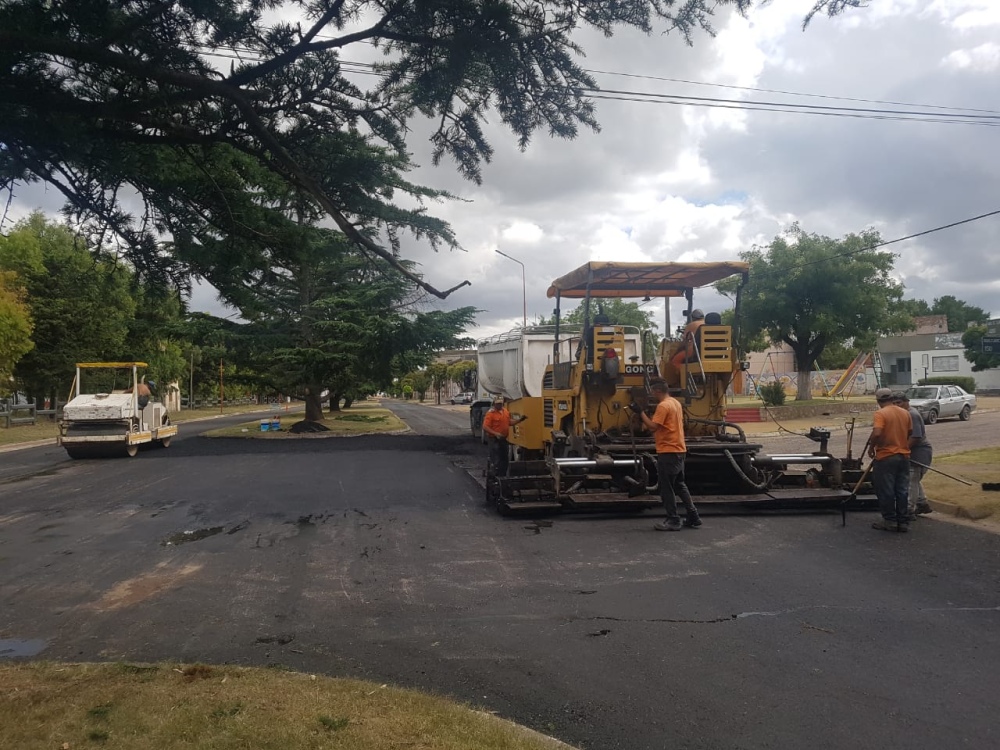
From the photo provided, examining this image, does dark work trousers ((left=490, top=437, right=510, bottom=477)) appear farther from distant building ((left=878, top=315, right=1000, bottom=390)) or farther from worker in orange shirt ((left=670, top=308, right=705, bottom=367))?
distant building ((left=878, top=315, right=1000, bottom=390))

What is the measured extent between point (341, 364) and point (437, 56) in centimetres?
2312

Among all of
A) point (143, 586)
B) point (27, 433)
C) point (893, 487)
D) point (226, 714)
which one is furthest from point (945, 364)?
point (226, 714)

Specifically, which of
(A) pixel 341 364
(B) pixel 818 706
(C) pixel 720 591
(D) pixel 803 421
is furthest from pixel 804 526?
(D) pixel 803 421

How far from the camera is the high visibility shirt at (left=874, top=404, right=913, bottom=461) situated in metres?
8.48

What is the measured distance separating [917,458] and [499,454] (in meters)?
5.69

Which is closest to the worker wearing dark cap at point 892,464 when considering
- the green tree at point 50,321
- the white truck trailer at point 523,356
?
the white truck trailer at point 523,356

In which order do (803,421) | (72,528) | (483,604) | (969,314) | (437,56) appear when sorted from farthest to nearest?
(969,314) → (803,421) → (72,528) → (483,604) → (437,56)

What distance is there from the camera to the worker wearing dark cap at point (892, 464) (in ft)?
27.8

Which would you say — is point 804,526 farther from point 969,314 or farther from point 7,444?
point 969,314

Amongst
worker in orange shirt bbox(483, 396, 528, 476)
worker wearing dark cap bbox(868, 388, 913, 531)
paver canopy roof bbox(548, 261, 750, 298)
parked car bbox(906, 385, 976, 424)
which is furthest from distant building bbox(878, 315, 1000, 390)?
worker wearing dark cap bbox(868, 388, 913, 531)

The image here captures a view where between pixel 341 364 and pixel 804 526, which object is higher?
pixel 341 364

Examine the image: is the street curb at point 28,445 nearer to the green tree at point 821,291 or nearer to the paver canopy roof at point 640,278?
the paver canopy roof at point 640,278

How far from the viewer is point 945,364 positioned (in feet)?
171

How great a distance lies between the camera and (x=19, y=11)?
3.74 metres
